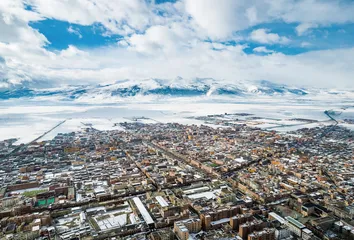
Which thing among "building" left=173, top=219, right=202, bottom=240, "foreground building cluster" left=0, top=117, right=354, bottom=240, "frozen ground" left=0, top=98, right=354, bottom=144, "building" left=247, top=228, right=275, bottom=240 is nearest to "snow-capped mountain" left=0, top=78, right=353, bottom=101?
"frozen ground" left=0, top=98, right=354, bottom=144

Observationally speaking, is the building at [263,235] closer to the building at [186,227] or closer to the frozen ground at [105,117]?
the building at [186,227]

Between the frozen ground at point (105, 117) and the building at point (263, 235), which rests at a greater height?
the building at point (263, 235)

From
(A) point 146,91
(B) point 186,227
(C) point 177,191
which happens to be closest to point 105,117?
(C) point 177,191

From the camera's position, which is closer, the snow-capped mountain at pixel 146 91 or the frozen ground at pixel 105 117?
the frozen ground at pixel 105 117

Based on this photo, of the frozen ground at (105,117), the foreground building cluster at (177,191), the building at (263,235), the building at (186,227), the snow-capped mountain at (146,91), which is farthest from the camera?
the snow-capped mountain at (146,91)

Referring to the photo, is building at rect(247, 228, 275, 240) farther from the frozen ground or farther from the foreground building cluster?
the frozen ground

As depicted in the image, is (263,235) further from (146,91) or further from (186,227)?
(146,91)

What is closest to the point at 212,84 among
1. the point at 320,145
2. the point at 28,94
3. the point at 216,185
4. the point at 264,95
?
the point at 264,95

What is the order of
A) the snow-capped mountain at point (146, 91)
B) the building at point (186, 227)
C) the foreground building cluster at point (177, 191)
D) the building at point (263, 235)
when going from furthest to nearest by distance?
1. the snow-capped mountain at point (146, 91)
2. the foreground building cluster at point (177, 191)
3. the building at point (186, 227)
4. the building at point (263, 235)

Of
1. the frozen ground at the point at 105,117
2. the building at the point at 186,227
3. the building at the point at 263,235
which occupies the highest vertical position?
the building at the point at 263,235

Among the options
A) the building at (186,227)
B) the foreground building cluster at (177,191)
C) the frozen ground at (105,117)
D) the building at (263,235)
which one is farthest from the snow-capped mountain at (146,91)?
the building at (263,235)
